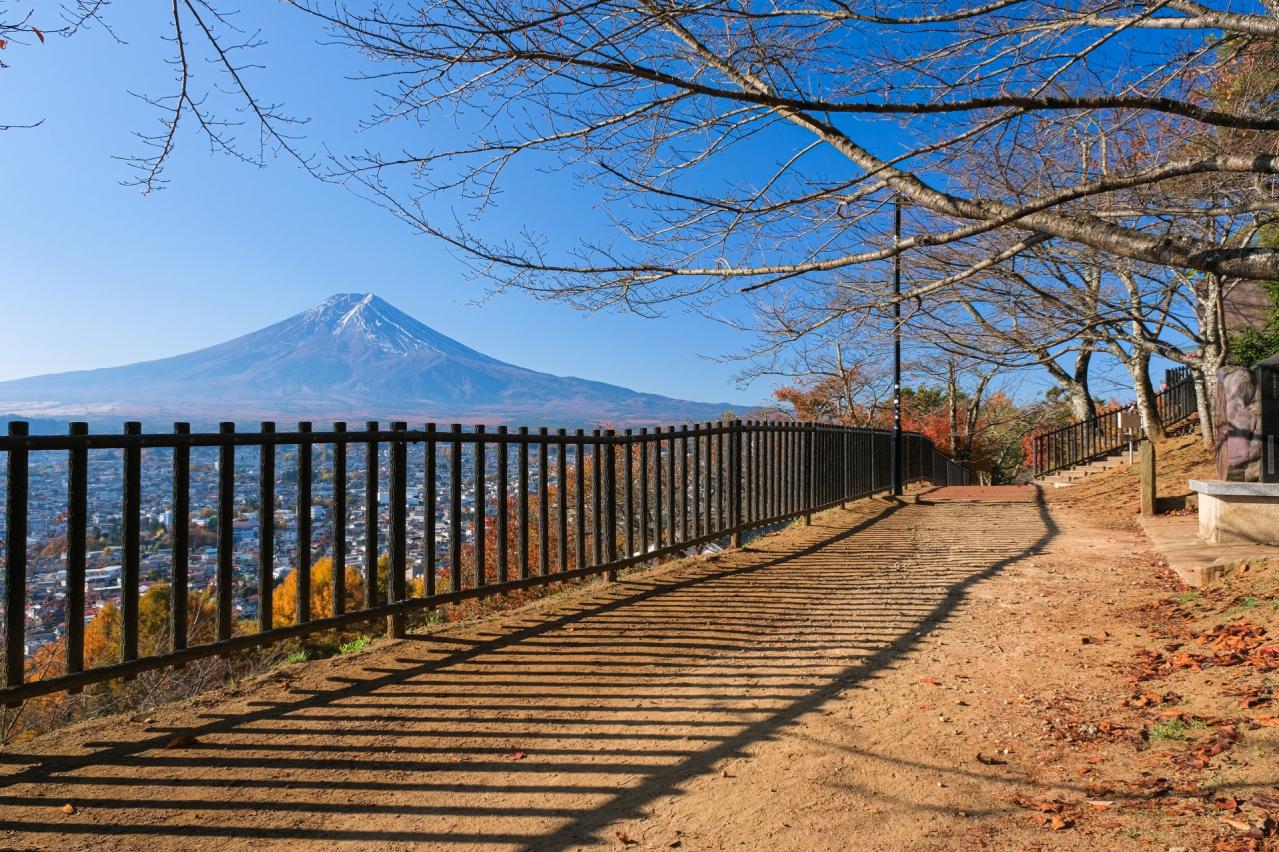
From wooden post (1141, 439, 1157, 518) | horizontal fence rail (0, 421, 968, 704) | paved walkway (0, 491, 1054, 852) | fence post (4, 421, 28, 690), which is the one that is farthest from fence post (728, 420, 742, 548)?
fence post (4, 421, 28, 690)

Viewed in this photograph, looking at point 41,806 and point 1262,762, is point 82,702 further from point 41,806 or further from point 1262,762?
point 1262,762

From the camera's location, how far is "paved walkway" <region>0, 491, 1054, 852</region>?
2791mm

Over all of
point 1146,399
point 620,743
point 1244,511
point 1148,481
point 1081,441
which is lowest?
point 620,743

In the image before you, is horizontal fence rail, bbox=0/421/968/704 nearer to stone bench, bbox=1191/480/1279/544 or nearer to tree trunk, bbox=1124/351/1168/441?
stone bench, bbox=1191/480/1279/544

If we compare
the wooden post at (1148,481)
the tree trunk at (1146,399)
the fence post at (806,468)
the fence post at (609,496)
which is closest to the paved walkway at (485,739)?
the fence post at (609,496)

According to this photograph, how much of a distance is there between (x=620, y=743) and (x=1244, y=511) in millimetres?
7250

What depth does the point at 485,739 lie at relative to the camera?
141 inches

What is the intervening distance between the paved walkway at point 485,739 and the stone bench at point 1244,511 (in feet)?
12.1

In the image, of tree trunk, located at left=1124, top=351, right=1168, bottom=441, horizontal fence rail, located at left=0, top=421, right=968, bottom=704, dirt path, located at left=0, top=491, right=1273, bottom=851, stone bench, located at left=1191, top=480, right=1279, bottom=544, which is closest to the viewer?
dirt path, located at left=0, top=491, right=1273, bottom=851

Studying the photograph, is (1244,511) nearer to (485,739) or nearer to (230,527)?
(485,739)

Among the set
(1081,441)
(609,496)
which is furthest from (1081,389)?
(609,496)

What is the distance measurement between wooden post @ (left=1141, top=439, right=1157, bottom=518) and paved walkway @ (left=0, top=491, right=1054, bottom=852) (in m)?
7.23

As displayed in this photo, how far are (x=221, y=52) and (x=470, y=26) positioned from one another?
1449 mm

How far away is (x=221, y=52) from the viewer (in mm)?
4305
